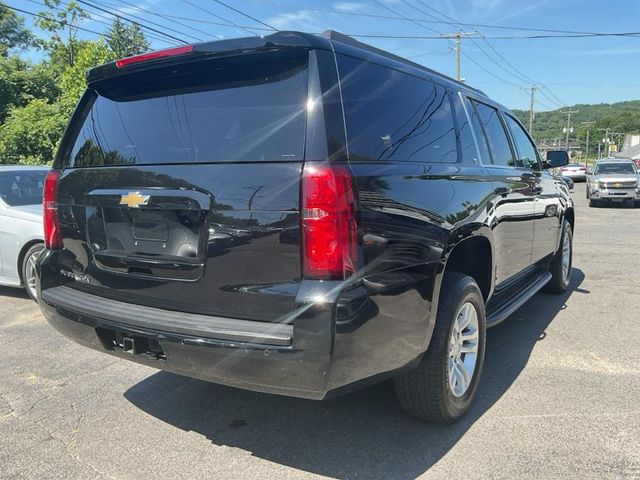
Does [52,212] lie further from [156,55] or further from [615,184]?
[615,184]

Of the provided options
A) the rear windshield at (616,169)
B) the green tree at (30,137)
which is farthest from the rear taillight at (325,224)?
the rear windshield at (616,169)

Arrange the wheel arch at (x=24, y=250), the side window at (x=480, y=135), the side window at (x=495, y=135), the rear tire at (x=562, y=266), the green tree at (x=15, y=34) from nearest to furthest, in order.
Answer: the side window at (x=480, y=135)
the side window at (x=495, y=135)
the wheel arch at (x=24, y=250)
the rear tire at (x=562, y=266)
the green tree at (x=15, y=34)

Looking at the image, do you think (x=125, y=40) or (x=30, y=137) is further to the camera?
(x=125, y=40)

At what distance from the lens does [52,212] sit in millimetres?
3250

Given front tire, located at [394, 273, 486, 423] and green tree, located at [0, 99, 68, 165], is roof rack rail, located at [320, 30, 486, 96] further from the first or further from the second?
green tree, located at [0, 99, 68, 165]

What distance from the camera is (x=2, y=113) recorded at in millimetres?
18266

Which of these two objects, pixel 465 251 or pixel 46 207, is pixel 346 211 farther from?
pixel 46 207

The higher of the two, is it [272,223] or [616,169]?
[272,223]

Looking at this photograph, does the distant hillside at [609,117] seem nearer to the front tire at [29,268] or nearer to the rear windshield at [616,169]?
the rear windshield at [616,169]

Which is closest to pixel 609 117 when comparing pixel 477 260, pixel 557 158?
pixel 557 158

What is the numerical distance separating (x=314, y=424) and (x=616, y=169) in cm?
1981

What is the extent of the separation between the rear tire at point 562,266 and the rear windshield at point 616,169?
14.8m

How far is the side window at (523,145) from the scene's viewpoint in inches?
200

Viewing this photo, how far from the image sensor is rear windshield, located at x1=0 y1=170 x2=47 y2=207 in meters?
6.38
